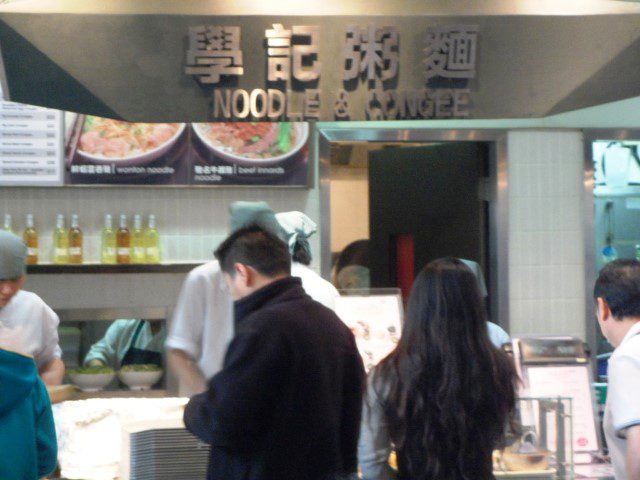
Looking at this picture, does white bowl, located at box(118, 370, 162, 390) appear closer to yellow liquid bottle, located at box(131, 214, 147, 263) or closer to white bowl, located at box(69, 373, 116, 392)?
white bowl, located at box(69, 373, 116, 392)

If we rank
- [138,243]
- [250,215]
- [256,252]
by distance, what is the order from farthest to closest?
[138,243], [250,215], [256,252]

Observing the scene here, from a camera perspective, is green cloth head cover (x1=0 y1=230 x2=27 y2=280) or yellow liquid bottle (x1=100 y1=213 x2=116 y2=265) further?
yellow liquid bottle (x1=100 y1=213 x2=116 y2=265)

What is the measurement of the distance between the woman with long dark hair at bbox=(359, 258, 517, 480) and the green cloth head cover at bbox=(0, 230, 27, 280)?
1.63 metres

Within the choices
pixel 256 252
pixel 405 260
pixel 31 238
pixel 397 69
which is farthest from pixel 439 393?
pixel 405 260

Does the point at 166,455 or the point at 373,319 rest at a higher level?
the point at 373,319

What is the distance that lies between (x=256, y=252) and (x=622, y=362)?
2.99 feet

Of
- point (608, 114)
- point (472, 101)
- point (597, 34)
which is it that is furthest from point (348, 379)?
point (608, 114)

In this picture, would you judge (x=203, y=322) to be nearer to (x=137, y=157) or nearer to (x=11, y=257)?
(x=11, y=257)

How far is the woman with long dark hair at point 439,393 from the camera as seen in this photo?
89.6 inches

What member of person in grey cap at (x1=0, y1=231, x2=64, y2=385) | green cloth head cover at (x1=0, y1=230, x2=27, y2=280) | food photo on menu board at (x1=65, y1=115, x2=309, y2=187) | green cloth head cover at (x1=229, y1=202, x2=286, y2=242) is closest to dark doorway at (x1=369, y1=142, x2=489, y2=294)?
food photo on menu board at (x1=65, y1=115, x2=309, y2=187)

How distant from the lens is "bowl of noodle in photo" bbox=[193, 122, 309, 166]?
530cm

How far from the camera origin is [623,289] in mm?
2480

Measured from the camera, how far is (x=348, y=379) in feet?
7.92

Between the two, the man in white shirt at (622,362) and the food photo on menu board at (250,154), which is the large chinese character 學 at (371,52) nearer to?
the man in white shirt at (622,362)
